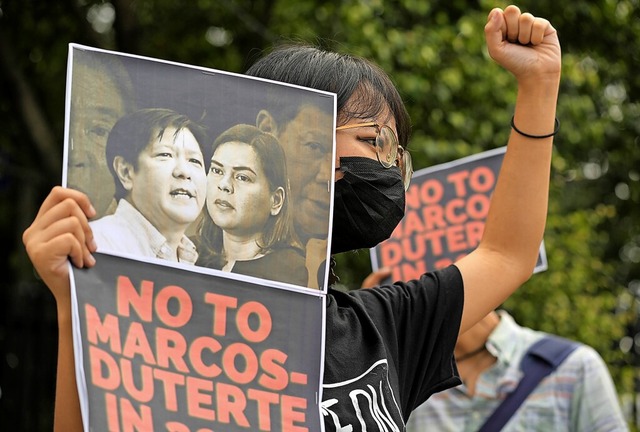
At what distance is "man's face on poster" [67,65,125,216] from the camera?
65.8 inches

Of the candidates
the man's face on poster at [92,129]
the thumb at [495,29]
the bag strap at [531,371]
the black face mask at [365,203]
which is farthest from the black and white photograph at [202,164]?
the bag strap at [531,371]

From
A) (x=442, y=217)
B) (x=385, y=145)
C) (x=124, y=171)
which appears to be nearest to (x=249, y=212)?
(x=124, y=171)

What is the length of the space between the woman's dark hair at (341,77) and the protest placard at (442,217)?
161cm

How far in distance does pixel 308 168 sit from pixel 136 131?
0.30 m

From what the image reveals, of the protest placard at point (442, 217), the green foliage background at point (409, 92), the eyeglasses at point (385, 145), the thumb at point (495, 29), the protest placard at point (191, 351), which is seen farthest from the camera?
the green foliage background at point (409, 92)

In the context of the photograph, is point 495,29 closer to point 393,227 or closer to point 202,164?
point 393,227

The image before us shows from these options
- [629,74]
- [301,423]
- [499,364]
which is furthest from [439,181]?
[629,74]

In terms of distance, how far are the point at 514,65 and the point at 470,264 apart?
1.34ft

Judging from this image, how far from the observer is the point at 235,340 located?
1763mm

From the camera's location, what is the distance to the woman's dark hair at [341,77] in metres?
2.11

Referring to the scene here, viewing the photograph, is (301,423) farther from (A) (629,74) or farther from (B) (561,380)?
(A) (629,74)

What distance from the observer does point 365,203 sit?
204 cm

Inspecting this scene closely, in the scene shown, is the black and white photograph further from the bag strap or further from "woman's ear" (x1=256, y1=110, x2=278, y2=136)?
the bag strap

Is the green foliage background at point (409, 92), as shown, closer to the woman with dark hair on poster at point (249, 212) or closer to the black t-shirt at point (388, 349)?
the black t-shirt at point (388, 349)
